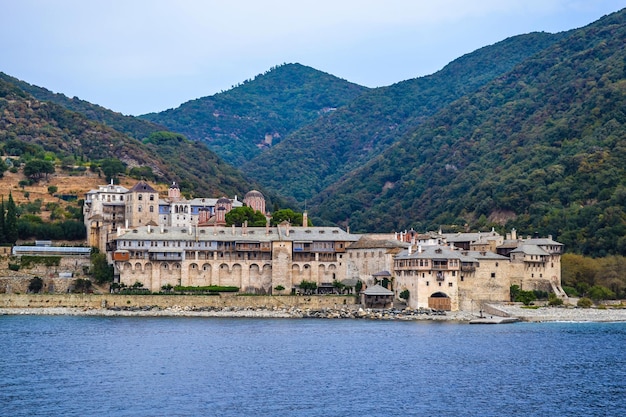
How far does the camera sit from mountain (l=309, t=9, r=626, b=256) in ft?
351

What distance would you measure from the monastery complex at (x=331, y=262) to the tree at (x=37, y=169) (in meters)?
27.6

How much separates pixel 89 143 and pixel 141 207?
50.3m

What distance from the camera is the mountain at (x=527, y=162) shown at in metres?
107

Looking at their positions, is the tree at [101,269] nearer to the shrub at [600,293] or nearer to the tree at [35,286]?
the tree at [35,286]

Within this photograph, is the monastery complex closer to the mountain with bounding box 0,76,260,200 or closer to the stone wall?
the stone wall

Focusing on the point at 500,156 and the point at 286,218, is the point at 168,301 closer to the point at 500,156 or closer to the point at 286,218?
the point at 286,218

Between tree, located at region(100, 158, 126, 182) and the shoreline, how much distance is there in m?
39.7

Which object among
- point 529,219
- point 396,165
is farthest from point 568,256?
point 396,165

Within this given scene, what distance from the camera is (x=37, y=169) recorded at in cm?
11350

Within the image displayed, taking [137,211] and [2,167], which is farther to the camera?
[2,167]

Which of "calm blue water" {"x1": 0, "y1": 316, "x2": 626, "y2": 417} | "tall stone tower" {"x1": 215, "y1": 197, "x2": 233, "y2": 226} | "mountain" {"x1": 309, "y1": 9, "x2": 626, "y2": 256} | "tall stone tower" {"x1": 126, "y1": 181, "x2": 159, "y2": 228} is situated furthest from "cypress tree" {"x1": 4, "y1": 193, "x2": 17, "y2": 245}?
"mountain" {"x1": 309, "y1": 9, "x2": 626, "y2": 256}

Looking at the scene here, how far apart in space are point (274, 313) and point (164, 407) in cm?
3853

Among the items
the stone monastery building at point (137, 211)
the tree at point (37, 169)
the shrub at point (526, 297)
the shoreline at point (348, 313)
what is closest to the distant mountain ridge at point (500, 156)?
the shrub at point (526, 297)

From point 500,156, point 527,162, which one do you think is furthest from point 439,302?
point 500,156
